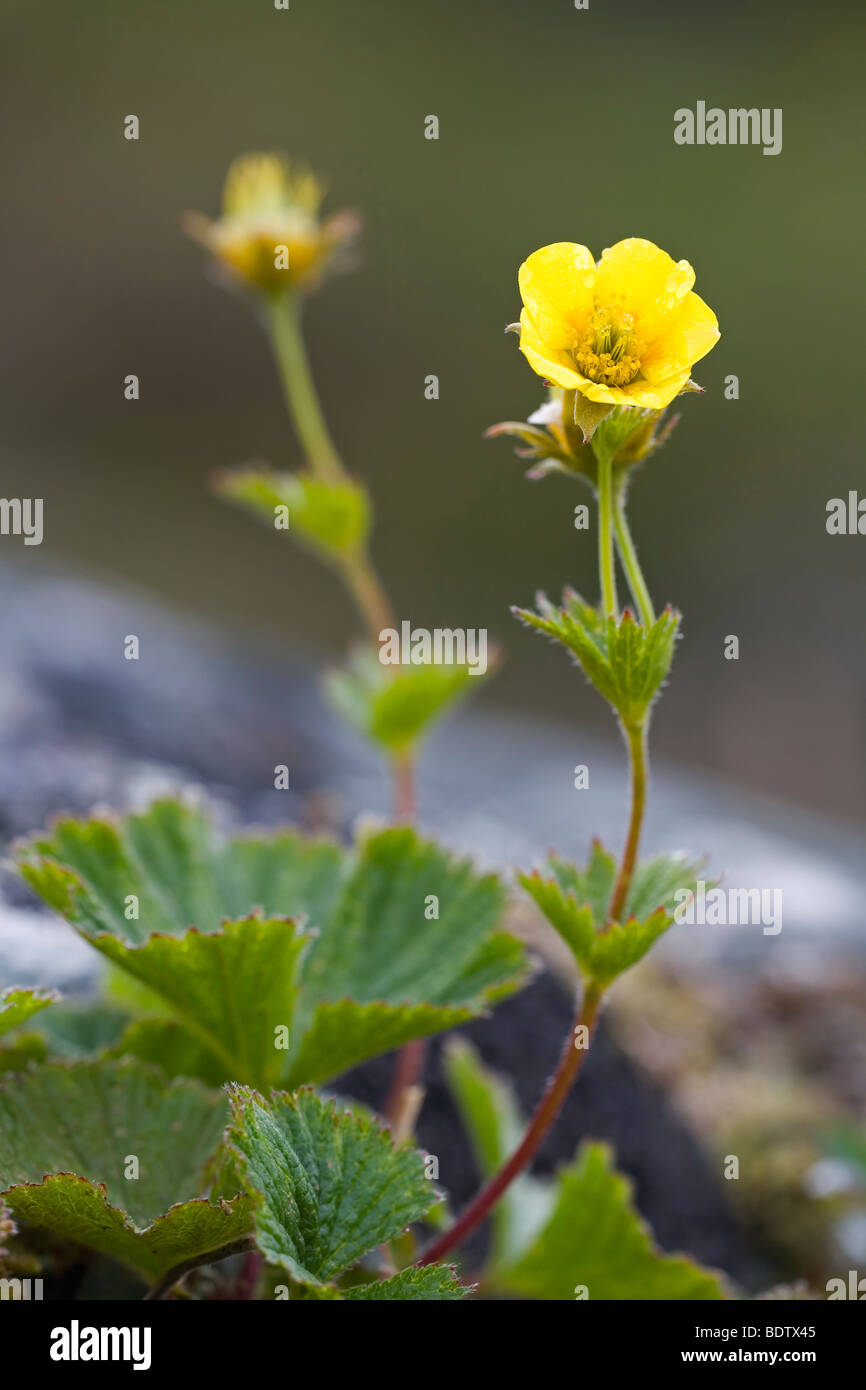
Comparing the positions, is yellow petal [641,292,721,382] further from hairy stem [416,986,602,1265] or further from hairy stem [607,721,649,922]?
hairy stem [416,986,602,1265]

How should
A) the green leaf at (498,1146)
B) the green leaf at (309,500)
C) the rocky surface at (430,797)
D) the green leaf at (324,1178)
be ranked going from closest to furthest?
1. the green leaf at (324,1178)
2. the green leaf at (498,1146)
3. the rocky surface at (430,797)
4. the green leaf at (309,500)

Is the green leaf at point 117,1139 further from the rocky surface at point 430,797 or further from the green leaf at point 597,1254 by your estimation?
the green leaf at point 597,1254

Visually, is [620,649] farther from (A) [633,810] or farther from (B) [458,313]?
(B) [458,313]

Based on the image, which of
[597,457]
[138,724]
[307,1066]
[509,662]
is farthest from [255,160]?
[509,662]

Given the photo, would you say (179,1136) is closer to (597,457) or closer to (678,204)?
(597,457)

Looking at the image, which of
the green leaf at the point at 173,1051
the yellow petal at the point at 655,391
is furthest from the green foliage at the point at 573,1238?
the yellow petal at the point at 655,391

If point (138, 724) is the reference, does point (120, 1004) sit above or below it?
below
